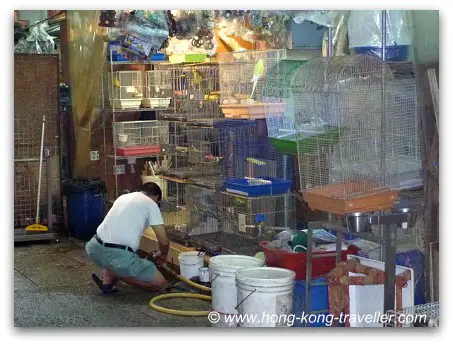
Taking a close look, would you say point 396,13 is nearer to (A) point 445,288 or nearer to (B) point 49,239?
(A) point 445,288

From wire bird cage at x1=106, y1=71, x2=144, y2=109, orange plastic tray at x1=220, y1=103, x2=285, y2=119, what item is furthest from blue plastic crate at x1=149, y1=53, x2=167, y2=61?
orange plastic tray at x1=220, y1=103, x2=285, y2=119

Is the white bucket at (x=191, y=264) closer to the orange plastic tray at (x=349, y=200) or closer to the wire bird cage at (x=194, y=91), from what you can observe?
the wire bird cage at (x=194, y=91)

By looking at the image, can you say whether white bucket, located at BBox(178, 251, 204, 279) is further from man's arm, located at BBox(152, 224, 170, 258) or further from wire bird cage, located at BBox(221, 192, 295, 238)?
wire bird cage, located at BBox(221, 192, 295, 238)

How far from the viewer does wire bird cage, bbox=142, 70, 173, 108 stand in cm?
890

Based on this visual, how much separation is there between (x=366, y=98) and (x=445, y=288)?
1.49 meters

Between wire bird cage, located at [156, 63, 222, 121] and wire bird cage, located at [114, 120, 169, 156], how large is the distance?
23cm

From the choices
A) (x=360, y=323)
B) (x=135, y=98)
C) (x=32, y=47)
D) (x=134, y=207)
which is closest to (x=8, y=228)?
(x=134, y=207)

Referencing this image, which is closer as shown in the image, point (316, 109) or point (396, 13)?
point (396, 13)

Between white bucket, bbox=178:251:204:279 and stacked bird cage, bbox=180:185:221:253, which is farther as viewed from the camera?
stacked bird cage, bbox=180:185:221:253

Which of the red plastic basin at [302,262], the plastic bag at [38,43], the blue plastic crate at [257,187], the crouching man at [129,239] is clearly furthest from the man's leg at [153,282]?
the plastic bag at [38,43]

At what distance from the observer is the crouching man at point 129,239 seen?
707 centimetres

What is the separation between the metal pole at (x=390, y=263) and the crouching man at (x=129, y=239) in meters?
2.44

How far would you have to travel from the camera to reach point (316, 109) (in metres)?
6.41

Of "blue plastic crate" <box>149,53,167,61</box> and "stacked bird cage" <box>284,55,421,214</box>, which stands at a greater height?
"blue plastic crate" <box>149,53,167,61</box>
